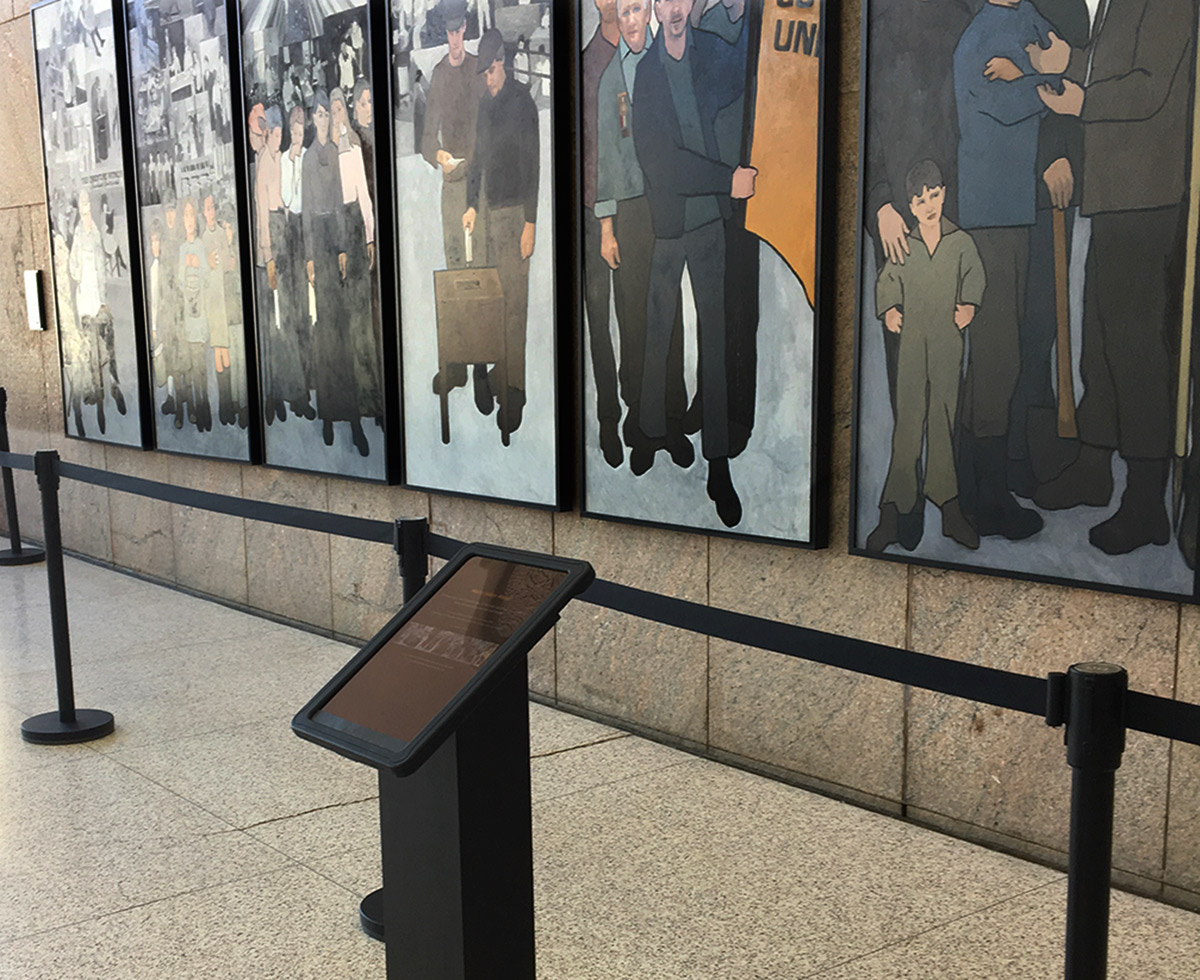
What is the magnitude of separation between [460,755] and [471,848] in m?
0.18

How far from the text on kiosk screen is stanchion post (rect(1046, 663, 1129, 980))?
37.7 inches

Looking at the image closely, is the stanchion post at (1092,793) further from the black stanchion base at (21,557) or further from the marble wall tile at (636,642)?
the black stanchion base at (21,557)

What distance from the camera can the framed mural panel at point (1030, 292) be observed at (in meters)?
3.77

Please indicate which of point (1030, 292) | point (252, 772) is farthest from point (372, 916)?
point (1030, 292)

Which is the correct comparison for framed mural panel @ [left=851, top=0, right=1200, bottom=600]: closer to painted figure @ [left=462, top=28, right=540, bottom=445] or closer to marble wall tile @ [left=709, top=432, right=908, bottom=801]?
marble wall tile @ [left=709, top=432, right=908, bottom=801]

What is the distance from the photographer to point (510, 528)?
20.9ft

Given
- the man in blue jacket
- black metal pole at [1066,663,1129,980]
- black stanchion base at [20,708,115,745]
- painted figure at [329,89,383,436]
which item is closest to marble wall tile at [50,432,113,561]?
painted figure at [329,89,383,436]

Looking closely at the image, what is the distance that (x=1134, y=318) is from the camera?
3834 mm

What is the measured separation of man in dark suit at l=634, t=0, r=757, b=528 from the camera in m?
4.98

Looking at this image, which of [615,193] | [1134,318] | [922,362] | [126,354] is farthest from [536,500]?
[126,354]

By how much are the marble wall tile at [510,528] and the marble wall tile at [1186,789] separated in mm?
2949

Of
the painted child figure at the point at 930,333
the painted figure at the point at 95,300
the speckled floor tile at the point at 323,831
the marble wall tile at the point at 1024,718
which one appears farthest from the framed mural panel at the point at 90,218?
the marble wall tile at the point at 1024,718

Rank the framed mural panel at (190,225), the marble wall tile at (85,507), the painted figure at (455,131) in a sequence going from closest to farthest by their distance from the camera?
the painted figure at (455,131) → the framed mural panel at (190,225) → the marble wall tile at (85,507)

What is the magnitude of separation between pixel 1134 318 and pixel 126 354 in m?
7.52
